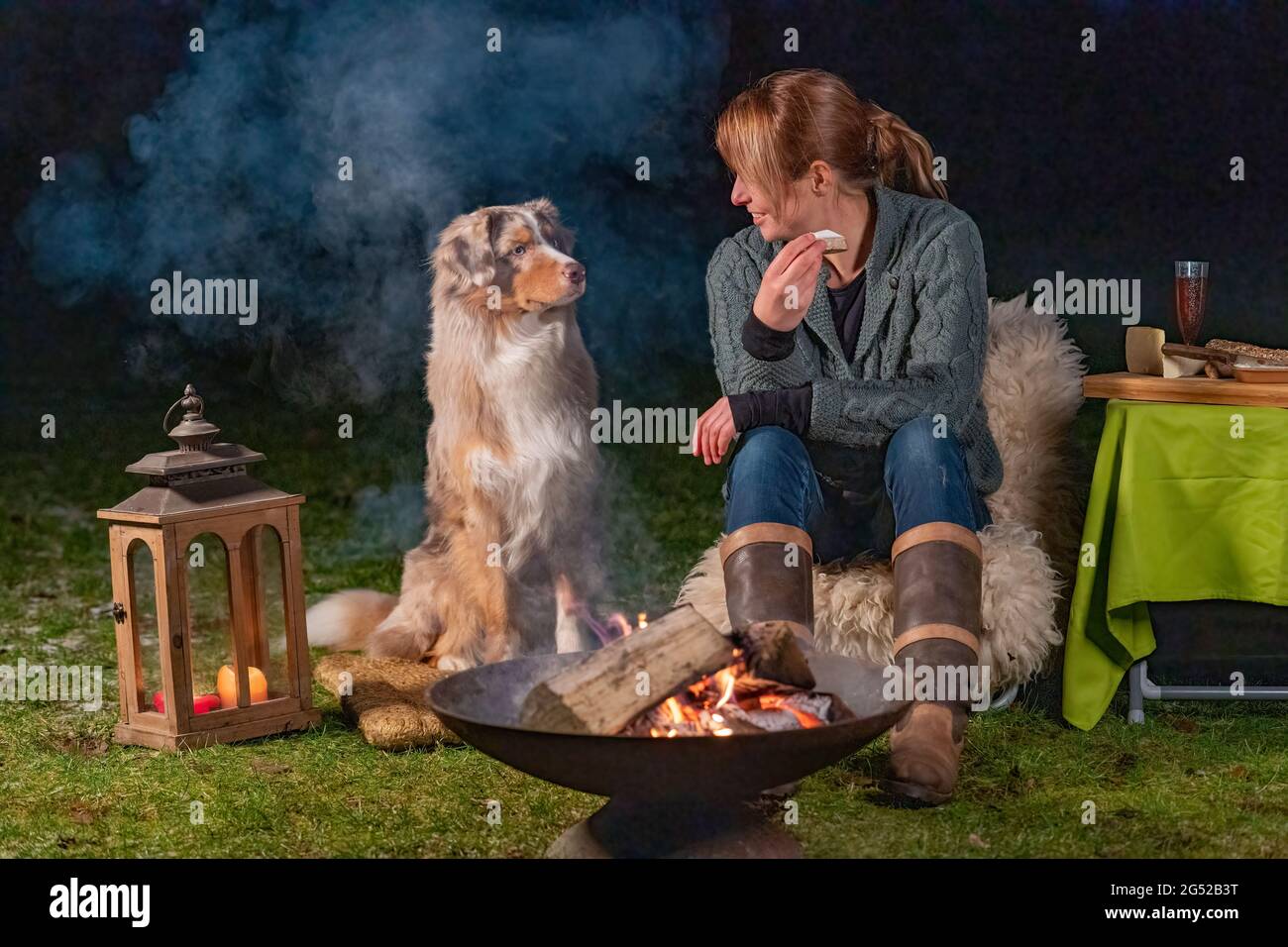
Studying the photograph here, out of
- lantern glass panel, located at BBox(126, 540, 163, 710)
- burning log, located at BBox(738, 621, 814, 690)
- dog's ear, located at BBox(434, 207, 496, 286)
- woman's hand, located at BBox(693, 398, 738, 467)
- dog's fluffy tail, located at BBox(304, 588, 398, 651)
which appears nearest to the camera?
burning log, located at BBox(738, 621, 814, 690)

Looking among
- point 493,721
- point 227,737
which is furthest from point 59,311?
point 493,721

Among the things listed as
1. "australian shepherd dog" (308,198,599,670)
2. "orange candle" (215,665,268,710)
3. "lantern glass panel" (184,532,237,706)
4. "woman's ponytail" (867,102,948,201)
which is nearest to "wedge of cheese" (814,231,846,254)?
"woman's ponytail" (867,102,948,201)

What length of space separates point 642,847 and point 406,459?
8.60ft

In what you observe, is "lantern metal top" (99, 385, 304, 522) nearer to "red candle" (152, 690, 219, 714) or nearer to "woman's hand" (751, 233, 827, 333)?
"red candle" (152, 690, 219, 714)

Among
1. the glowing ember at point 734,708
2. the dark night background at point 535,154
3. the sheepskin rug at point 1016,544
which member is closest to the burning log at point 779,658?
the glowing ember at point 734,708

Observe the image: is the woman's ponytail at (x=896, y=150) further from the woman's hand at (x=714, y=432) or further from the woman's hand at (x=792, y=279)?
the woman's hand at (x=714, y=432)

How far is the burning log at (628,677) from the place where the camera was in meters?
2.13

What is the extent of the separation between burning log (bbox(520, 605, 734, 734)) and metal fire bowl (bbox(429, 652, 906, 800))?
58 millimetres

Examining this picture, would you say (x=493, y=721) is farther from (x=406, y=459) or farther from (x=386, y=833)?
(x=406, y=459)

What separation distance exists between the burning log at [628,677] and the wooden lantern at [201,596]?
107 cm

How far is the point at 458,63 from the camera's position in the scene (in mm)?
4426

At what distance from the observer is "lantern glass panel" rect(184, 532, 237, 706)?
309 cm

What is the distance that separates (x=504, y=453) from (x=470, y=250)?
1.49ft

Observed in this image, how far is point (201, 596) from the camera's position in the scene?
3223 mm
